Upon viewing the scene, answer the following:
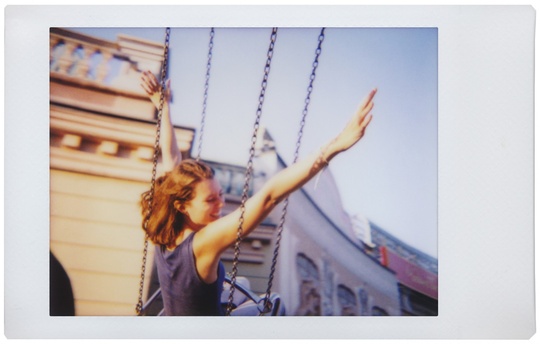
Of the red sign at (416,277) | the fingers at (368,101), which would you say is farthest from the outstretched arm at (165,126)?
the red sign at (416,277)

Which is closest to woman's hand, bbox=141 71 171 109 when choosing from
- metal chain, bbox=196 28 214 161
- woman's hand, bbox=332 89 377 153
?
metal chain, bbox=196 28 214 161

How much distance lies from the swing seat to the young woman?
4 centimetres

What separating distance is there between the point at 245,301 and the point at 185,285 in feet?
1.07

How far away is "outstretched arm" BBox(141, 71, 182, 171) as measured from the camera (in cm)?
334

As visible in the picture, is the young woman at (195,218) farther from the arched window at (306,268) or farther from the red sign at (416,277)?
the red sign at (416,277)

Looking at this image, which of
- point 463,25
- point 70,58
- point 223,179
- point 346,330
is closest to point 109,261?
point 223,179

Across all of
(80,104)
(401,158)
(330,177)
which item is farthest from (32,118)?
(401,158)

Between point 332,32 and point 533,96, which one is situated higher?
point 332,32

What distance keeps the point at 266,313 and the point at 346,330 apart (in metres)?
0.43

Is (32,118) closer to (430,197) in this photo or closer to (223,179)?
(223,179)

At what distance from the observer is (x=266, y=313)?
11.1 feet

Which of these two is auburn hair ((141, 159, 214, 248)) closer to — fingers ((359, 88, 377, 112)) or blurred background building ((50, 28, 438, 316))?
blurred background building ((50, 28, 438, 316))

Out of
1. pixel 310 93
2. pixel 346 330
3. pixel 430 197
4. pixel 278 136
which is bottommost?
pixel 346 330

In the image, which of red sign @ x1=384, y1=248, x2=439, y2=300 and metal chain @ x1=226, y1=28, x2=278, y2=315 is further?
red sign @ x1=384, y1=248, x2=439, y2=300
